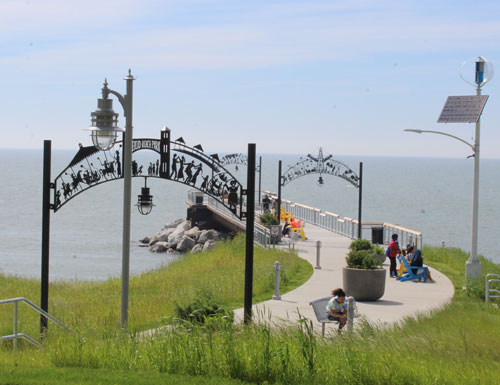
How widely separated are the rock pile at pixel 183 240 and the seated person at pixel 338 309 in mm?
28024

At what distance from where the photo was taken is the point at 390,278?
72.0 feet

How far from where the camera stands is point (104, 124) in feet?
37.1

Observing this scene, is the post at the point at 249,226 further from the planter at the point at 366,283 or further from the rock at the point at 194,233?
the rock at the point at 194,233

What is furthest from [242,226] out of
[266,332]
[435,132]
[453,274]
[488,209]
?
[488,209]

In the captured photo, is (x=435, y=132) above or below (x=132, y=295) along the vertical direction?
above

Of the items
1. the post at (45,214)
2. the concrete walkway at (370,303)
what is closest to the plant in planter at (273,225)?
the concrete walkway at (370,303)

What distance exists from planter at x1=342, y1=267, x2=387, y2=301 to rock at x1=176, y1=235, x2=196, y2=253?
28217mm

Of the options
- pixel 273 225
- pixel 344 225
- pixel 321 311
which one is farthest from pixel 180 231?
pixel 321 311

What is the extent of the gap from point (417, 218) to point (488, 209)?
18375 mm

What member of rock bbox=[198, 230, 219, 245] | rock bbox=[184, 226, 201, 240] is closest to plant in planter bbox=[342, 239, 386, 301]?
rock bbox=[198, 230, 219, 245]

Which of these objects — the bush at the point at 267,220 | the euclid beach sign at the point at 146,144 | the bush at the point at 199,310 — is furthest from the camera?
the bush at the point at 267,220

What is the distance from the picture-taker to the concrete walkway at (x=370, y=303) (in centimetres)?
1565

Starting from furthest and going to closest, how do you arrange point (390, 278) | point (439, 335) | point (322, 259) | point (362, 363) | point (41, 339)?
point (322, 259), point (390, 278), point (41, 339), point (439, 335), point (362, 363)

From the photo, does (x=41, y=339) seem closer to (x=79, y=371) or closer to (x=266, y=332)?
(x=79, y=371)
